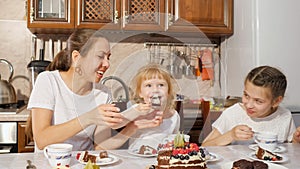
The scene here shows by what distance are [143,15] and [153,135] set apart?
4.37 feet

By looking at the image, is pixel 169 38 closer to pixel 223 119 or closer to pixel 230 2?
pixel 230 2

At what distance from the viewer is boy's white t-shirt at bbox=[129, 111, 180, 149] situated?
135 cm

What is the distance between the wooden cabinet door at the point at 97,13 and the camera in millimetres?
2479

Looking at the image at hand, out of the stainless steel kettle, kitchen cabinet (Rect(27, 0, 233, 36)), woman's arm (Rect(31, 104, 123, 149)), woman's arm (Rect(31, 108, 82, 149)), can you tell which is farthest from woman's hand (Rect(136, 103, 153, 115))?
the stainless steel kettle

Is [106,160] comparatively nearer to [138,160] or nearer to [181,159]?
[138,160]

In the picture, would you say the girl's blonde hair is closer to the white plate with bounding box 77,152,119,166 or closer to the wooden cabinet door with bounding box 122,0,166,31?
the white plate with bounding box 77,152,119,166

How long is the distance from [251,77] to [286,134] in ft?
0.97

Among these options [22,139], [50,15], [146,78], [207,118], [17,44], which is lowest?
[22,139]

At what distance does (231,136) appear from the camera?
1476 mm

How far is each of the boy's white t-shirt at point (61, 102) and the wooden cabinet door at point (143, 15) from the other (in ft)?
3.51

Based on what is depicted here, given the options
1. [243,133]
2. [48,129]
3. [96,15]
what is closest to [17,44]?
[96,15]

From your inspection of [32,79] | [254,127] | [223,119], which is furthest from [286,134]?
[32,79]

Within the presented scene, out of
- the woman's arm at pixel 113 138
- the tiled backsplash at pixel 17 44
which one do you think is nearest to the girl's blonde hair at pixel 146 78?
the woman's arm at pixel 113 138

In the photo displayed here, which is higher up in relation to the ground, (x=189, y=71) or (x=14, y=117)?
(x=189, y=71)
